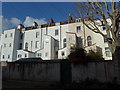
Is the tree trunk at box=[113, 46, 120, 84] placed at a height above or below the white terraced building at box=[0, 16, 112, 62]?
below

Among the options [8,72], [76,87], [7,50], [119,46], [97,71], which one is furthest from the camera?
[7,50]

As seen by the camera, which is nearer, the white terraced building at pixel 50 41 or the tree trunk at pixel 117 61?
the tree trunk at pixel 117 61

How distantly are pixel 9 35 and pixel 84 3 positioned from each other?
67.9ft

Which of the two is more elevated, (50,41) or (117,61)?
(50,41)

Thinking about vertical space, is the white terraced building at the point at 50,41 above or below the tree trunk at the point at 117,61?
above

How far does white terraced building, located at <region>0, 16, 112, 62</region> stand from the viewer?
19438mm

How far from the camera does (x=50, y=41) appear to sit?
21.2 metres

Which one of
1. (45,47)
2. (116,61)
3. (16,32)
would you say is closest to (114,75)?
(116,61)

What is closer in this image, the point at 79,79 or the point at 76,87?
the point at 76,87

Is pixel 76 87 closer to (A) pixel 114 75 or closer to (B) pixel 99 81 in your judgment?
(B) pixel 99 81

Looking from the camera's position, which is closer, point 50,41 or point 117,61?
point 117,61

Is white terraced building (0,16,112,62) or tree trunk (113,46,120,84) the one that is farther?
white terraced building (0,16,112,62)

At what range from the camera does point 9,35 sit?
2486 cm

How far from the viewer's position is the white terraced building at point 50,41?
19438 millimetres
